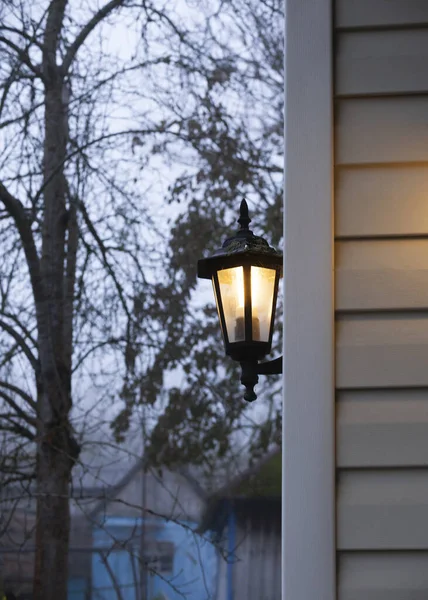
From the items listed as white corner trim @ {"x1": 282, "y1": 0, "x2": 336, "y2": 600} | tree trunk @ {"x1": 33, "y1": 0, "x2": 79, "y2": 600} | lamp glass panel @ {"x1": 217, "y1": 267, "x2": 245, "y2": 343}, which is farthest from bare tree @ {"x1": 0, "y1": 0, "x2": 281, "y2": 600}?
white corner trim @ {"x1": 282, "y1": 0, "x2": 336, "y2": 600}

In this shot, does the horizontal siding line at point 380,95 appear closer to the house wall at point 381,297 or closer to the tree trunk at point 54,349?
the house wall at point 381,297

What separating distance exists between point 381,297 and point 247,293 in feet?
2.97

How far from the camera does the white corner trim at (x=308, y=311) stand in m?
1.42

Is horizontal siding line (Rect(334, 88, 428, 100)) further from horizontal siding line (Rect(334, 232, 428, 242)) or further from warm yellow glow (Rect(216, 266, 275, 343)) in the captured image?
warm yellow glow (Rect(216, 266, 275, 343))

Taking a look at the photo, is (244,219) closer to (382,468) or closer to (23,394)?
(382,468)

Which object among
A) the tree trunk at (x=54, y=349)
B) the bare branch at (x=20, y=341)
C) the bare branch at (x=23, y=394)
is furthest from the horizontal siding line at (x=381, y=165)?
the bare branch at (x=23, y=394)

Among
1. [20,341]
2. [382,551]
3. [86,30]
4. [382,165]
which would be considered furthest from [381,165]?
[86,30]

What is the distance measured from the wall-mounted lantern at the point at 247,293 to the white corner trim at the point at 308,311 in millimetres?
795

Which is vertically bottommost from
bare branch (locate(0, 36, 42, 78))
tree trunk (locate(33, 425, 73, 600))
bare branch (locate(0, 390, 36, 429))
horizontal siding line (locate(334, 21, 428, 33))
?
tree trunk (locate(33, 425, 73, 600))

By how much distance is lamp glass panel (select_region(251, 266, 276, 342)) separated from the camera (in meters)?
2.37

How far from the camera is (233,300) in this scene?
7.96 feet

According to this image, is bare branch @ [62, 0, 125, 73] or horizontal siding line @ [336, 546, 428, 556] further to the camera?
bare branch @ [62, 0, 125, 73]

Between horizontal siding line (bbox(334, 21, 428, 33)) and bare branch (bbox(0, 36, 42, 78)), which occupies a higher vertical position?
bare branch (bbox(0, 36, 42, 78))

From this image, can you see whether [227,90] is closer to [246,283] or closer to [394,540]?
[246,283]
